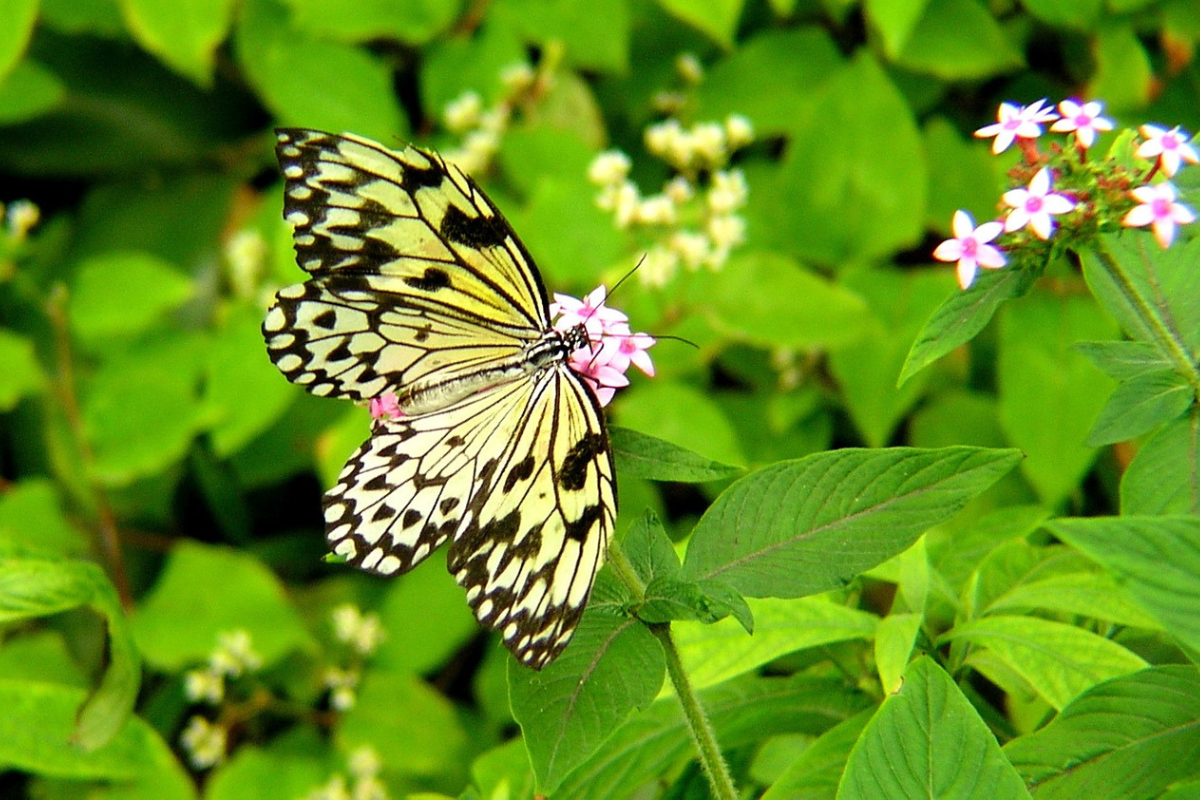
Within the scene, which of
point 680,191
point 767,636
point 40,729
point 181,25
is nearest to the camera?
point 767,636

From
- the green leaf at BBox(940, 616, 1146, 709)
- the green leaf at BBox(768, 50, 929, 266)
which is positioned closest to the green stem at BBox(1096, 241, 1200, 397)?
the green leaf at BBox(940, 616, 1146, 709)

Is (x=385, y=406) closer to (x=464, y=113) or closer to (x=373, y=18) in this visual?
(x=464, y=113)

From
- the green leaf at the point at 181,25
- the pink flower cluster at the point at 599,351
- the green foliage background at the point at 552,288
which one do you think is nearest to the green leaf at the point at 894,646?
the green foliage background at the point at 552,288

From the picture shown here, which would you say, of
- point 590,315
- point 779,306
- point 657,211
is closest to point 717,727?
point 590,315

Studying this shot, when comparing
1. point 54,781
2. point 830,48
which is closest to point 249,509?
point 54,781

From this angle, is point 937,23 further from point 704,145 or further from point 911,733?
point 911,733
